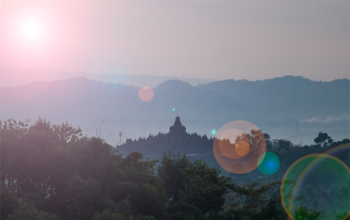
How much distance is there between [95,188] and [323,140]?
126477 millimetres

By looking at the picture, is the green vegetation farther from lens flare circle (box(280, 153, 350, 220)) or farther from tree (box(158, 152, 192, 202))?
lens flare circle (box(280, 153, 350, 220))

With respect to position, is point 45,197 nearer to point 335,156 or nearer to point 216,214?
point 216,214

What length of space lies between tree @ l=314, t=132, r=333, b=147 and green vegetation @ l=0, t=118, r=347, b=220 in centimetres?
11020

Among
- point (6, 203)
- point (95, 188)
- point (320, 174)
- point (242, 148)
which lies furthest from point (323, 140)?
point (6, 203)

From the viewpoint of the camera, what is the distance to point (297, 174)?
3844 inches

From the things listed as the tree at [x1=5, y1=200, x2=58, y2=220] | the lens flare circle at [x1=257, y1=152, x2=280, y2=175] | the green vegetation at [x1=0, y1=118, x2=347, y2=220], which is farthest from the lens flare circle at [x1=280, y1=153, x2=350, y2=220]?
the tree at [x1=5, y1=200, x2=58, y2=220]

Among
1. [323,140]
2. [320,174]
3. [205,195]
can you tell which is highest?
[323,140]

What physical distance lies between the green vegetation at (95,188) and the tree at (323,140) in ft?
362

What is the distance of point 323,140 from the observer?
139125 millimetres

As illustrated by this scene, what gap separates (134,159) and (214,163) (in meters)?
94.2

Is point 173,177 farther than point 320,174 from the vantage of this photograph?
No

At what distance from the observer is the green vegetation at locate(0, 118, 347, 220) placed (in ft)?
92.8

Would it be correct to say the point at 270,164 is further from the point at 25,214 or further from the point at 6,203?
the point at 25,214

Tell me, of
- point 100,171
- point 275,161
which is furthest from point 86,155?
point 275,161
